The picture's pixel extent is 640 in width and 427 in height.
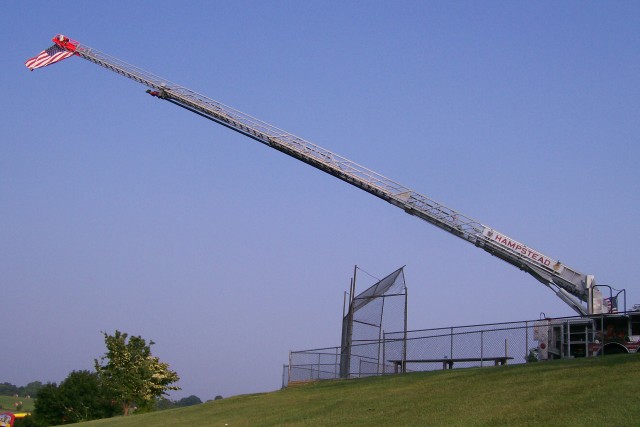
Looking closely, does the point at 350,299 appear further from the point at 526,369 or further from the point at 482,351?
the point at 526,369

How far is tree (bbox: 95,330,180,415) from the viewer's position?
163ft

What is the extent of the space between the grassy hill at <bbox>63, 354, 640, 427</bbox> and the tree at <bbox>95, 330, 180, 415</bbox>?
73.6 feet

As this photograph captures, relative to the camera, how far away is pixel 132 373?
50.1 m

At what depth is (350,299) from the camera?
101 ft

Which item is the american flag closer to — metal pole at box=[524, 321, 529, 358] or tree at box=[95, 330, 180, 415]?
tree at box=[95, 330, 180, 415]

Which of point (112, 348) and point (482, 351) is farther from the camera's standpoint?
point (112, 348)

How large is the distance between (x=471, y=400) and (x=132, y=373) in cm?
3513

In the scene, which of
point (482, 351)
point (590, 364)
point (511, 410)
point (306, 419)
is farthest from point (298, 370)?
point (511, 410)

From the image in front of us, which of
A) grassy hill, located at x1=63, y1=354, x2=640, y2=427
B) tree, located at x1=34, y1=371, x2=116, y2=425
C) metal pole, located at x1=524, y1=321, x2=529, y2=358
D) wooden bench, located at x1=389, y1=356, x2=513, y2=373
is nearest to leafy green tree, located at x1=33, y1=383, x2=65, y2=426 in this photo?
tree, located at x1=34, y1=371, x2=116, y2=425

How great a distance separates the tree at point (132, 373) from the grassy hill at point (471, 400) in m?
22.4

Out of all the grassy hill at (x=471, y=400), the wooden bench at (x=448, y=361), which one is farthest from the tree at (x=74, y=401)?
the wooden bench at (x=448, y=361)

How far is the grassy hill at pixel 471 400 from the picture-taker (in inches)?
610

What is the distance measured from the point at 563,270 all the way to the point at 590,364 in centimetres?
1093

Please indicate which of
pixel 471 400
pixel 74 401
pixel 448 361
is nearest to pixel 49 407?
pixel 74 401
